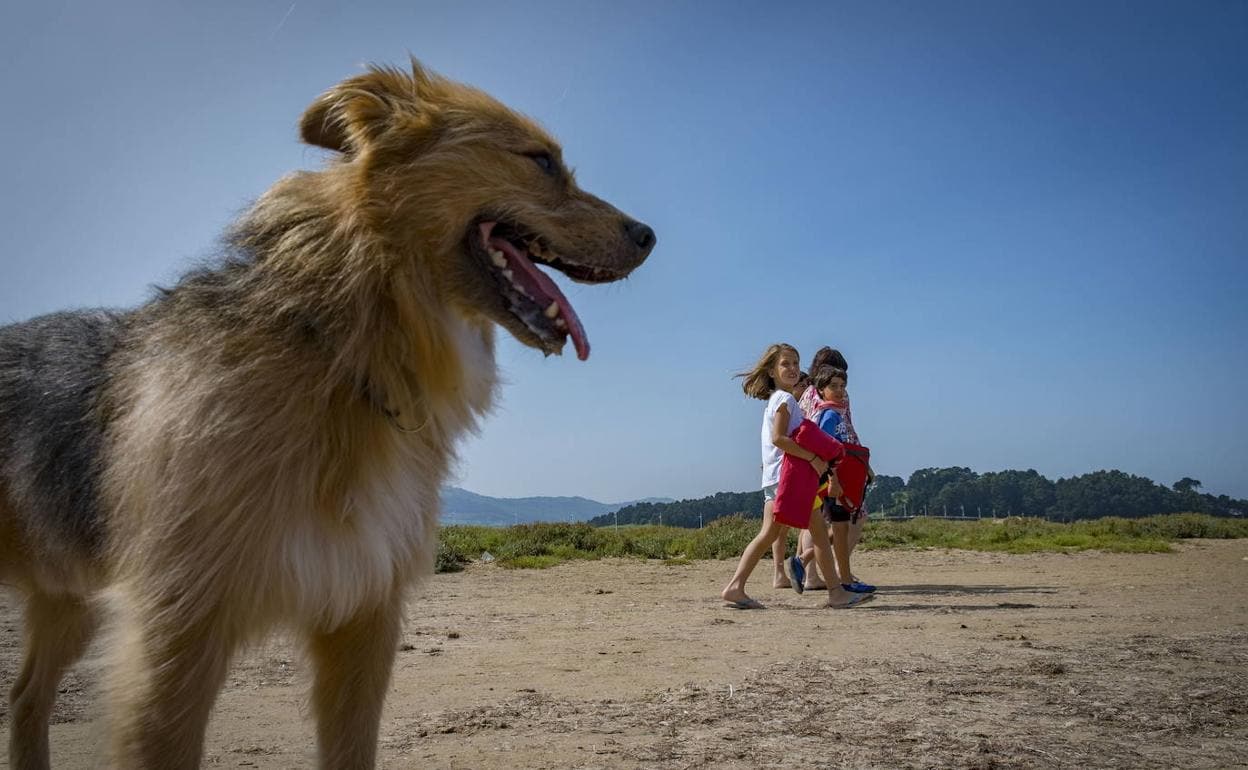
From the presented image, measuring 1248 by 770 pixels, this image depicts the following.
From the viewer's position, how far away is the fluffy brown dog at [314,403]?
9.04ft

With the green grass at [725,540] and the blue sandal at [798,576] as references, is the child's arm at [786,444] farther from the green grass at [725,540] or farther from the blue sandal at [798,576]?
the green grass at [725,540]

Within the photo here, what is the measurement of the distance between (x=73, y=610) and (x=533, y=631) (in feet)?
13.2

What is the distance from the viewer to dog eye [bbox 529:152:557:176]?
11.0 ft

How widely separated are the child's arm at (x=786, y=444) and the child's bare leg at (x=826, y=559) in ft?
1.72

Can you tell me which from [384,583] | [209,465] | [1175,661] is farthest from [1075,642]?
[209,465]

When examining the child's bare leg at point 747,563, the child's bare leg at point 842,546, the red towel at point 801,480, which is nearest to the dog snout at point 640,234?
the red towel at point 801,480

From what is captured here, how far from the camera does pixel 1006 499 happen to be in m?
55.6

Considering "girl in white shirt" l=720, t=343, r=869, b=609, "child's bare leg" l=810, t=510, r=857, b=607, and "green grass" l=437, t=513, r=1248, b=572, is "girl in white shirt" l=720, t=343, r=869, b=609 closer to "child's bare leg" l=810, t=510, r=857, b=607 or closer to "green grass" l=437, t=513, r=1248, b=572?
"child's bare leg" l=810, t=510, r=857, b=607

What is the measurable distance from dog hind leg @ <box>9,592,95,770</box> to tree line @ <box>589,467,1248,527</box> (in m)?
27.5

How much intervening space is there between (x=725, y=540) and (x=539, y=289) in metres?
15.6

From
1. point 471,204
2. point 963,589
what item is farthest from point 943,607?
point 471,204

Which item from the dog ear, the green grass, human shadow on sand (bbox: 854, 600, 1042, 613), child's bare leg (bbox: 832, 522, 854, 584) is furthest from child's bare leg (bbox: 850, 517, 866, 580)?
the dog ear

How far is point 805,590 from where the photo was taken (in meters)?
10.8

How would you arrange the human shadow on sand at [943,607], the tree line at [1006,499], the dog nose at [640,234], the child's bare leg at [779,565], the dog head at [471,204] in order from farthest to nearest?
the tree line at [1006,499]
the child's bare leg at [779,565]
the human shadow on sand at [943,607]
the dog nose at [640,234]
the dog head at [471,204]
